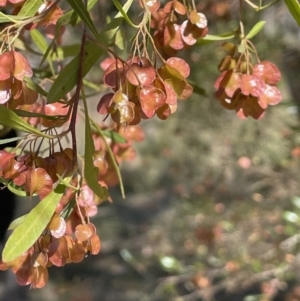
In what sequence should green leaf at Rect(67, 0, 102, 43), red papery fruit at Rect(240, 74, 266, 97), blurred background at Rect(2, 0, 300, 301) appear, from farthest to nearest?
blurred background at Rect(2, 0, 300, 301) < red papery fruit at Rect(240, 74, 266, 97) < green leaf at Rect(67, 0, 102, 43)

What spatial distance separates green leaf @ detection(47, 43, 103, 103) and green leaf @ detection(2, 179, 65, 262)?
0.11 metres

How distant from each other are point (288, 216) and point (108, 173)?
46.1 inches

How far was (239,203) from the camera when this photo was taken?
2.79 meters

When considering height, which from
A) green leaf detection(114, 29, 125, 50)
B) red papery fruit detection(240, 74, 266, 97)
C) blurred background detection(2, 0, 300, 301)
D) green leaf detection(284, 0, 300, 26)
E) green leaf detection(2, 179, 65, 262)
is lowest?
blurred background detection(2, 0, 300, 301)

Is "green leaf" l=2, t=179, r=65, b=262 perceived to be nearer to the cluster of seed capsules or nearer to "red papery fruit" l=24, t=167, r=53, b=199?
"red papery fruit" l=24, t=167, r=53, b=199

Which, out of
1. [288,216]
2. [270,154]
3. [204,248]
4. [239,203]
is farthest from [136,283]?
[288,216]

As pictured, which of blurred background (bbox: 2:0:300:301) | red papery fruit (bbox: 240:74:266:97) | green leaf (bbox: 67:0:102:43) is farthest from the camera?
blurred background (bbox: 2:0:300:301)

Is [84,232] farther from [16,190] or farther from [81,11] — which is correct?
[81,11]

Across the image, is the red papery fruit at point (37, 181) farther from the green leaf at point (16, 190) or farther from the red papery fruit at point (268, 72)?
the red papery fruit at point (268, 72)

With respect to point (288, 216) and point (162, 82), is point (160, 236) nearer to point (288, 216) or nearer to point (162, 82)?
point (288, 216)

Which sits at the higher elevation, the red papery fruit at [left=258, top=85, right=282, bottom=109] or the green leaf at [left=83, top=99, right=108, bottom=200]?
the green leaf at [left=83, top=99, right=108, bottom=200]

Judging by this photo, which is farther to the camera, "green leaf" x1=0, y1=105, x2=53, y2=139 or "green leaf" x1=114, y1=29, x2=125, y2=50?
"green leaf" x1=114, y1=29, x2=125, y2=50

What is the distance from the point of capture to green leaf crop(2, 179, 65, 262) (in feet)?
1.94

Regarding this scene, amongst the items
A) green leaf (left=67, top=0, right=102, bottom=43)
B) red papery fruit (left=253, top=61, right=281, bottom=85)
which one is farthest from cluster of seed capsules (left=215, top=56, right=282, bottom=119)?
green leaf (left=67, top=0, right=102, bottom=43)
